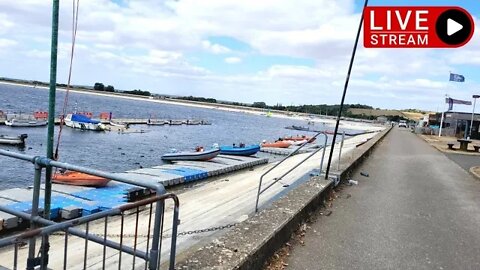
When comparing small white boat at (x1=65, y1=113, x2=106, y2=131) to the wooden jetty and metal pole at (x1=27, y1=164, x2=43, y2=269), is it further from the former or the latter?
metal pole at (x1=27, y1=164, x2=43, y2=269)

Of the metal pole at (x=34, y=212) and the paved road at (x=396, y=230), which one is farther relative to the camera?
the paved road at (x=396, y=230)

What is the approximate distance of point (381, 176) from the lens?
40.4ft

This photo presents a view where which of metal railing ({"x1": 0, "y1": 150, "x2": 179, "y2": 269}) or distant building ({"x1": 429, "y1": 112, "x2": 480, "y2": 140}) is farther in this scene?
distant building ({"x1": 429, "y1": 112, "x2": 480, "y2": 140})

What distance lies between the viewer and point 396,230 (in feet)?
21.7

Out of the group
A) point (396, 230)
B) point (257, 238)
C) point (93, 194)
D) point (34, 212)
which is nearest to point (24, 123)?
point (93, 194)

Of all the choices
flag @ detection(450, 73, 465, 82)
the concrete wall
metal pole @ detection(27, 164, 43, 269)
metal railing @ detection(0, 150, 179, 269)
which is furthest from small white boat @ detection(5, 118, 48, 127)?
metal railing @ detection(0, 150, 179, 269)

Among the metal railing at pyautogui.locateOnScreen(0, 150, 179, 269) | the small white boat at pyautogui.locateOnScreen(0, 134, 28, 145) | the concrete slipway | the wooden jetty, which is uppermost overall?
the metal railing at pyautogui.locateOnScreen(0, 150, 179, 269)

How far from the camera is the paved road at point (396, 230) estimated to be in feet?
17.1

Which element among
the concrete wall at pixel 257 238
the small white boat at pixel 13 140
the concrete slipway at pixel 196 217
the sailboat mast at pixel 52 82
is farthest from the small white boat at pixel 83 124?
the sailboat mast at pixel 52 82

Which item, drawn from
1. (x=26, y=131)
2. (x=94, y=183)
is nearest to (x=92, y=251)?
(x=94, y=183)

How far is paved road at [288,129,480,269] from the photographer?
17.1 ft

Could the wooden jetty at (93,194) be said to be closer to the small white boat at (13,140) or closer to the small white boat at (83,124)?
the small white boat at (13,140)

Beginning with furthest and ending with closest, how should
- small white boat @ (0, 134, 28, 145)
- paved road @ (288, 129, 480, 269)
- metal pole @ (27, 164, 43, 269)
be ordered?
small white boat @ (0, 134, 28, 145) < paved road @ (288, 129, 480, 269) < metal pole @ (27, 164, 43, 269)

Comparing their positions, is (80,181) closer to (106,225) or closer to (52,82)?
(52,82)
